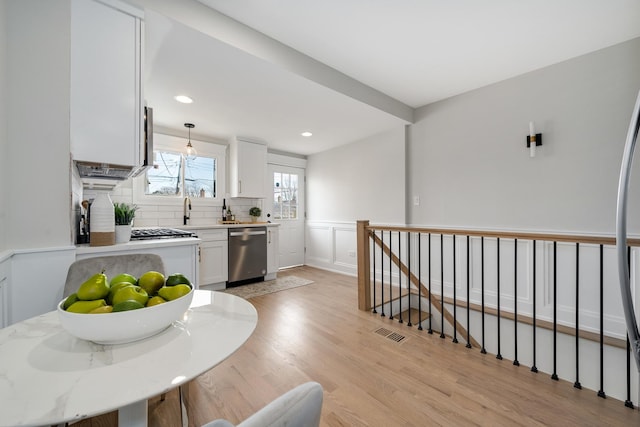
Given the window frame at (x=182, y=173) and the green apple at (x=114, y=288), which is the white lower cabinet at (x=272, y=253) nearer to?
the window frame at (x=182, y=173)

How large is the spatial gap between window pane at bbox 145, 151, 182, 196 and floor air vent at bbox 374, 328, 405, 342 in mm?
3422

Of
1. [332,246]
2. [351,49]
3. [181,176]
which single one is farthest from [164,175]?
[351,49]

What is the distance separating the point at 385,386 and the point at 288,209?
404cm

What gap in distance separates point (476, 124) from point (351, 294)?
104 inches

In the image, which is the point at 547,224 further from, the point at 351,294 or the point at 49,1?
the point at 49,1

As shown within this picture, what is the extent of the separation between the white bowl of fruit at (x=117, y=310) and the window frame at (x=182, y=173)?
3330 mm

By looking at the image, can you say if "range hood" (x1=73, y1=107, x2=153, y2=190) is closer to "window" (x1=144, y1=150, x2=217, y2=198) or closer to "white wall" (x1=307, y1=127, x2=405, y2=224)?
"window" (x1=144, y1=150, x2=217, y2=198)

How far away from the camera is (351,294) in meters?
3.57

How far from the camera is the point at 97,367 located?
0.58 m

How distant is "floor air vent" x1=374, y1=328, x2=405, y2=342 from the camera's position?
2350mm

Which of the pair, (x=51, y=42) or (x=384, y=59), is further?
(x=384, y=59)

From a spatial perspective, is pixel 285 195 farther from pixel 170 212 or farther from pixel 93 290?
pixel 93 290

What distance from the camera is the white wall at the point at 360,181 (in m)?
3.93

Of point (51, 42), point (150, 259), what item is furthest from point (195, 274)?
point (51, 42)
